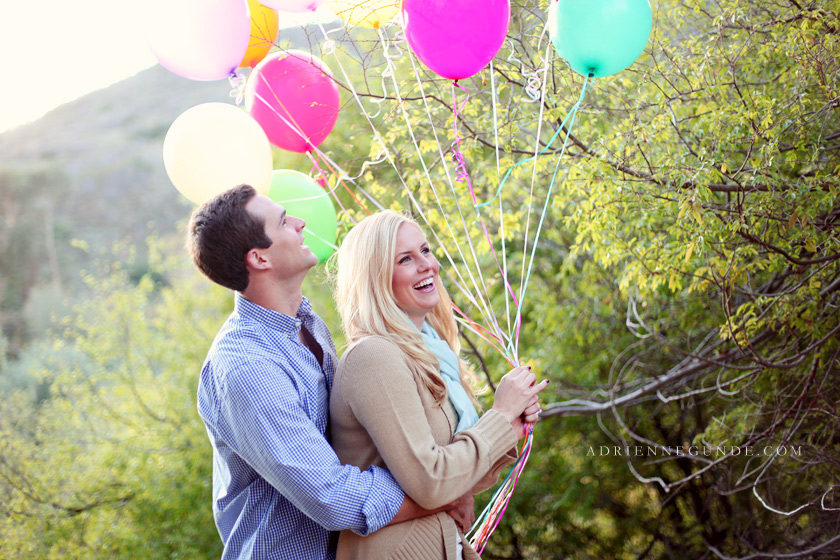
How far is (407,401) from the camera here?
4.48ft

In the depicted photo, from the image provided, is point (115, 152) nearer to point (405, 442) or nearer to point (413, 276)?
point (413, 276)

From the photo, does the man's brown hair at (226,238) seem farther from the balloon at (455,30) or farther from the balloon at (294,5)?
the balloon at (294,5)

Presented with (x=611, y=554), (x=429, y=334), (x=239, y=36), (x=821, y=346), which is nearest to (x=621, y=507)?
(x=611, y=554)

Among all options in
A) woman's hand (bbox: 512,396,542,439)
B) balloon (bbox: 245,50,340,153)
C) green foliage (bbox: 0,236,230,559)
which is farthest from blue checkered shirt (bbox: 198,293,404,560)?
green foliage (bbox: 0,236,230,559)

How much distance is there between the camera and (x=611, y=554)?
574 cm

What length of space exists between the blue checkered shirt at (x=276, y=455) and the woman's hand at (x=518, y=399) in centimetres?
32

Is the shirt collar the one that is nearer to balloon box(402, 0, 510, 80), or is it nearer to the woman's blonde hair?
the woman's blonde hair

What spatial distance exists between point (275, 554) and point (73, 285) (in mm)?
17957

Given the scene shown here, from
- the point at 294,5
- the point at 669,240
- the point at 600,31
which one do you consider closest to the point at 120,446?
the point at 669,240

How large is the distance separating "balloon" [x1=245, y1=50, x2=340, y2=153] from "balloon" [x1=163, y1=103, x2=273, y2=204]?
228 mm

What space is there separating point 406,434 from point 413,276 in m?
0.44

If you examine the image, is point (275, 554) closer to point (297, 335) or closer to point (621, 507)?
point (297, 335)

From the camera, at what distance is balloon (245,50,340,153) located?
2.29 meters

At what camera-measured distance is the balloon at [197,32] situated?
1.97m
